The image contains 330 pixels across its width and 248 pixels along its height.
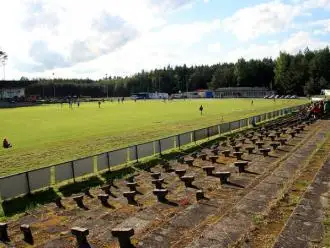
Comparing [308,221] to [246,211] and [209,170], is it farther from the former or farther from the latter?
[209,170]

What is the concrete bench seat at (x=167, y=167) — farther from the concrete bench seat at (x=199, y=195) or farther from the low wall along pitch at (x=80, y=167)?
the concrete bench seat at (x=199, y=195)

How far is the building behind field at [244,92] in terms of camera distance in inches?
6013

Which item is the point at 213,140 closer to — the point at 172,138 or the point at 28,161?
the point at 172,138

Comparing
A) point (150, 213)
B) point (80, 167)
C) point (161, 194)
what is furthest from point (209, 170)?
point (80, 167)

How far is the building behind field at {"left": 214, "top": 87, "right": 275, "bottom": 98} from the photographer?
153m

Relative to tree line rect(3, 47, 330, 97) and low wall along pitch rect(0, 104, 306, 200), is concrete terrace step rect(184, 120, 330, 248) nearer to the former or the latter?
low wall along pitch rect(0, 104, 306, 200)

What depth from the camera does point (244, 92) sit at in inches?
6191

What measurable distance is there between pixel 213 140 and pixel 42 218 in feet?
63.5

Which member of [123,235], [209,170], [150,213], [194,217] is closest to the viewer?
[123,235]

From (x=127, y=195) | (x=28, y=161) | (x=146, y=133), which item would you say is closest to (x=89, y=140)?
(x=146, y=133)

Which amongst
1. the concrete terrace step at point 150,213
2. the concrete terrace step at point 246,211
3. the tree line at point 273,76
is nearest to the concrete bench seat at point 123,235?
the concrete terrace step at point 150,213

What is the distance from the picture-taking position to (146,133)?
38.9 m

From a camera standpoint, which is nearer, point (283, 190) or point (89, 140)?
point (283, 190)

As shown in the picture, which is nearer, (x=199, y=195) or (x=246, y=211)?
(x=246, y=211)
